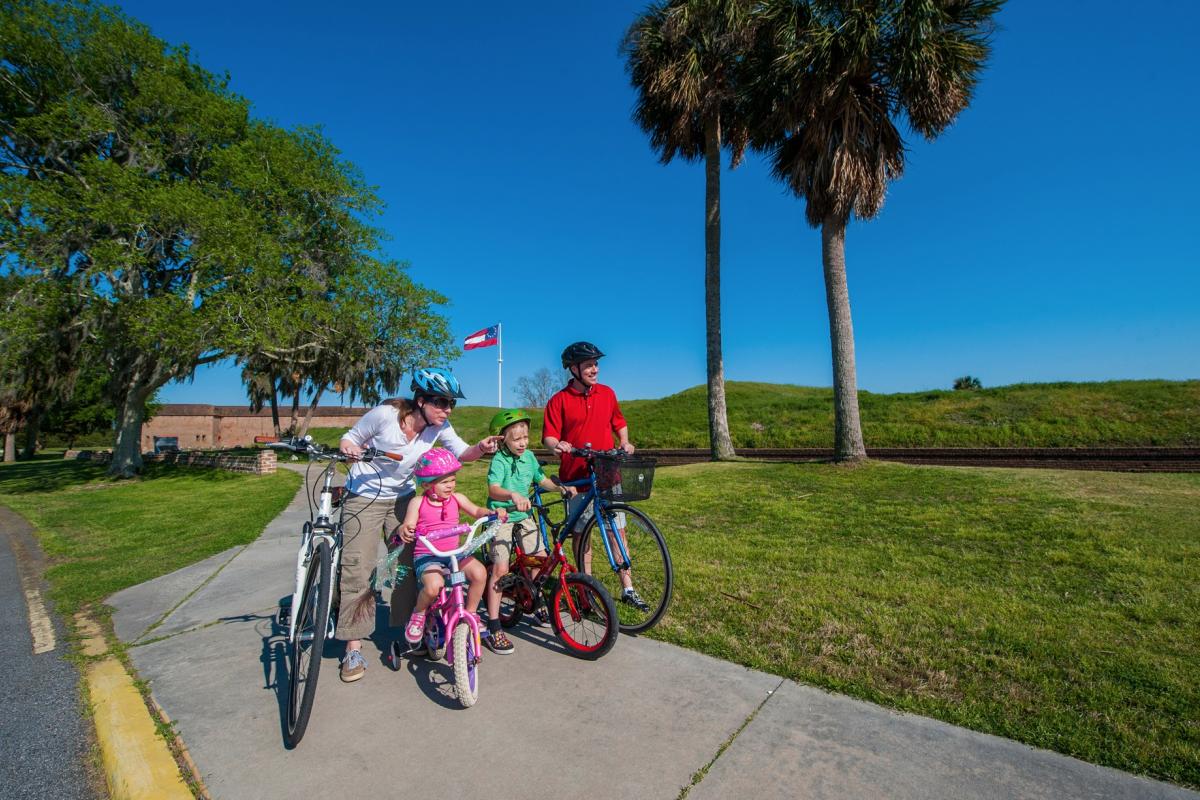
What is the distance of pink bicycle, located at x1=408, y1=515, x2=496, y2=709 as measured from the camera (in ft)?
10.4

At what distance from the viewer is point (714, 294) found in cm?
1545

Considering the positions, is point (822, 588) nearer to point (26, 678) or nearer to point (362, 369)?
point (26, 678)

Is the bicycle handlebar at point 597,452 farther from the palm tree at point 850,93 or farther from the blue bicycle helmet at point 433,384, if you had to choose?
the palm tree at point 850,93

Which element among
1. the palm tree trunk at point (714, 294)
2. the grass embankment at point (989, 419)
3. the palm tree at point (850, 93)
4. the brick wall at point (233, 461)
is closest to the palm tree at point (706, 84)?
the palm tree trunk at point (714, 294)

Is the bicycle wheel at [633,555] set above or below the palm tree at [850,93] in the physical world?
below

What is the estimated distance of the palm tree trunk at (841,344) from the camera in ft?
39.3

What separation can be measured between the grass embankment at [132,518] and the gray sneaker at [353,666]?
390 cm

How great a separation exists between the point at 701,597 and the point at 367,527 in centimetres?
280

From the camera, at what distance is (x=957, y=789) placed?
91.9 inches

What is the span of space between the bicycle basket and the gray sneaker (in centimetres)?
190

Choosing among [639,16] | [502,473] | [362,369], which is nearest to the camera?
[502,473]

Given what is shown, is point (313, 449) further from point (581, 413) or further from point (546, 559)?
point (581, 413)

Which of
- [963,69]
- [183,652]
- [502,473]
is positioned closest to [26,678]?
A: [183,652]

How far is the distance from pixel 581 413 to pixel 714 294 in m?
11.6
